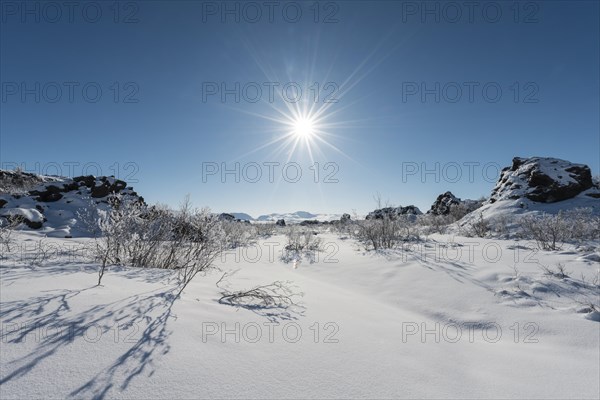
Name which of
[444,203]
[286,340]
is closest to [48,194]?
[286,340]

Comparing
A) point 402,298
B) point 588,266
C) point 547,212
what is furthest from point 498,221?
point 402,298

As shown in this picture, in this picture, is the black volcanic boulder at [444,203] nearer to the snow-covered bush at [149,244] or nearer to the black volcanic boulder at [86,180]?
the snow-covered bush at [149,244]

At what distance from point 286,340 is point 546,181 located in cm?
1383

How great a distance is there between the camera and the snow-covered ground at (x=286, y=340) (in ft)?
4.22

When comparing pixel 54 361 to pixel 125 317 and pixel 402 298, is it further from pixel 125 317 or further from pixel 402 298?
pixel 402 298

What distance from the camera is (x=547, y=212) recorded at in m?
10.4

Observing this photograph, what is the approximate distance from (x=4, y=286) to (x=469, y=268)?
5.52m

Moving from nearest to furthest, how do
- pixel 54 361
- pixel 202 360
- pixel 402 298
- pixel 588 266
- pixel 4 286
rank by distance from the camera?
pixel 54 361
pixel 202 360
pixel 4 286
pixel 402 298
pixel 588 266

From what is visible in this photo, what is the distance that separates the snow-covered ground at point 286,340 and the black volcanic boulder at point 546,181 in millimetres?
9522

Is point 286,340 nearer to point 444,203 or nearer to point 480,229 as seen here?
point 480,229

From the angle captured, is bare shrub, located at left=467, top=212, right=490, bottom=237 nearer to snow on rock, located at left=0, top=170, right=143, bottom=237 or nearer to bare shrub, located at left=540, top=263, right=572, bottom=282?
bare shrub, located at left=540, top=263, right=572, bottom=282

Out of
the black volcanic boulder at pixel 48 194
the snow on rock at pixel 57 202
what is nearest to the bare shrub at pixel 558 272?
the snow on rock at pixel 57 202

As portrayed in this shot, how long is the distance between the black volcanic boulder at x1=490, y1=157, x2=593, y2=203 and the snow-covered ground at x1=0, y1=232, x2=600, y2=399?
952 cm

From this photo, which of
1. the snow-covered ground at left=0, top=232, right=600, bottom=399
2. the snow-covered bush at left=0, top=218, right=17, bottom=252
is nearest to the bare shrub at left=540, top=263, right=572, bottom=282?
the snow-covered ground at left=0, top=232, right=600, bottom=399
